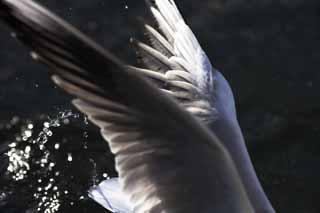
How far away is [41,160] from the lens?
5.10m

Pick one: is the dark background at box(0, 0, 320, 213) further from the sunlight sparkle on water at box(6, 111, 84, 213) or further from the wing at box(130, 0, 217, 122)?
the wing at box(130, 0, 217, 122)

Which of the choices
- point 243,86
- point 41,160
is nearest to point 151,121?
point 41,160

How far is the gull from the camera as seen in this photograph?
2787 mm

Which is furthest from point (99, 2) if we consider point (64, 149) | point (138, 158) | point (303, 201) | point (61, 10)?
point (138, 158)

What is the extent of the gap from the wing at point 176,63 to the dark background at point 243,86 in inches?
50.6

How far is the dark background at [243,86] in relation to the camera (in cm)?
502

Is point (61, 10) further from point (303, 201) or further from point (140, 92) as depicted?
point (140, 92)

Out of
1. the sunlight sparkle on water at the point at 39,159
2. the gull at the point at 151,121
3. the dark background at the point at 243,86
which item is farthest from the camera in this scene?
the dark background at the point at 243,86

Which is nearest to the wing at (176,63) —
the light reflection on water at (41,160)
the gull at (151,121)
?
the gull at (151,121)

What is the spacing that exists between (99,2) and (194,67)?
2494mm

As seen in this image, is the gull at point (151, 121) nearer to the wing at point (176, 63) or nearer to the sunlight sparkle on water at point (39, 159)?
the wing at point (176, 63)

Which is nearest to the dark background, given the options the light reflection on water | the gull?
the light reflection on water

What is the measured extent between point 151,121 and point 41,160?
2.16 metres

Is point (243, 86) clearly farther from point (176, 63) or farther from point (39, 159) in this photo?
point (176, 63)
